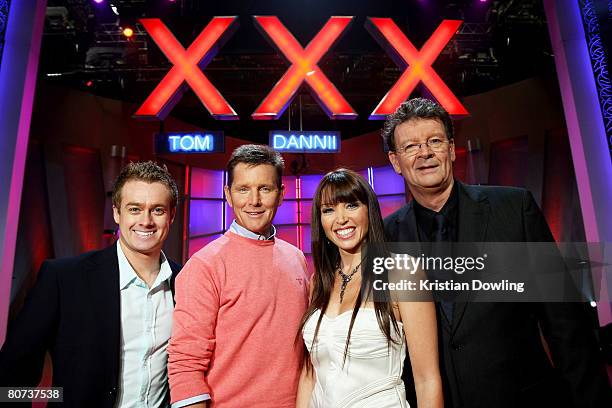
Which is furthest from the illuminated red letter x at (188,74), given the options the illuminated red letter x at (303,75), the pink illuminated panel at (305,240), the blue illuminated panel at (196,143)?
the pink illuminated panel at (305,240)

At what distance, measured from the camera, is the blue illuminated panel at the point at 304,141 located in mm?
6133

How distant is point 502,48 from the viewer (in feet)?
28.9

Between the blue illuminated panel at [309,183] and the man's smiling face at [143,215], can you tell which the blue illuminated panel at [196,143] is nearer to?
the man's smiling face at [143,215]

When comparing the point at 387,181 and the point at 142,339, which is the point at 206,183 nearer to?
the point at 387,181

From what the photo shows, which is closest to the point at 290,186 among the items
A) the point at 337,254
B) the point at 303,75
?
the point at 303,75

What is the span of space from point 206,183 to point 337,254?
8.51 m

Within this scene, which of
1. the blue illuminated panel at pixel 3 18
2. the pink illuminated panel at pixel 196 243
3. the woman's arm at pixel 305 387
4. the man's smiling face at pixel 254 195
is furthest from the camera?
the pink illuminated panel at pixel 196 243

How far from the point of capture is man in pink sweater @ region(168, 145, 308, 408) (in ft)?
6.00

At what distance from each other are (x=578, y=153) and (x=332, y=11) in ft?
16.6

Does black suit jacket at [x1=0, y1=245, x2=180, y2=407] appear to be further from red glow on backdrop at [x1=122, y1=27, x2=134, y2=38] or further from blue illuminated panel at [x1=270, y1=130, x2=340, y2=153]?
red glow on backdrop at [x1=122, y1=27, x2=134, y2=38]

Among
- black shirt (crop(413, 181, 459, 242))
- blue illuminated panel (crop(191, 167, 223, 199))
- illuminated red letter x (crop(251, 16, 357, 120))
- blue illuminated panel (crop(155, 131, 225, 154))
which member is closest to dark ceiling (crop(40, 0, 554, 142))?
illuminated red letter x (crop(251, 16, 357, 120))

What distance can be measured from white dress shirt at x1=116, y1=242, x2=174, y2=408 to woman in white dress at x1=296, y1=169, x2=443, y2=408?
697 mm

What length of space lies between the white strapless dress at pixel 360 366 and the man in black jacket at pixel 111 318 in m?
0.81

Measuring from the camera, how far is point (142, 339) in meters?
2.03
